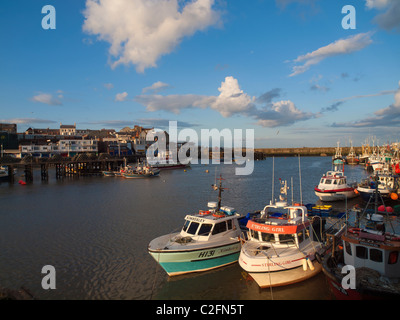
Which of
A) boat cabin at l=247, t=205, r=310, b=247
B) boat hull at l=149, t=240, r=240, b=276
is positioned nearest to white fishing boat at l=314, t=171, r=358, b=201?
boat cabin at l=247, t=205, r=310, b=247

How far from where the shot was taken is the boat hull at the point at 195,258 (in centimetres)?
1334

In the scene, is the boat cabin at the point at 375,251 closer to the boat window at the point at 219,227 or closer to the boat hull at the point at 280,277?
the boat hull at the point at 280,277

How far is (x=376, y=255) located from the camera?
10586 mm

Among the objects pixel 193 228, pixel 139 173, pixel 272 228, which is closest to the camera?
pixel 272 228

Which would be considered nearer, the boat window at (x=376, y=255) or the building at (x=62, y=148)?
the boat window at (x=376, y=255)

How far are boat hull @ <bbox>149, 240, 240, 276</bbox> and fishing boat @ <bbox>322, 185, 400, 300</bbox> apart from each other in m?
4.98

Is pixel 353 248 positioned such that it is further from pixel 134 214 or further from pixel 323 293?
pixel 134 214

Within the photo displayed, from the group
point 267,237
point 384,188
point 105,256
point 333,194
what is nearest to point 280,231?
point 267,237

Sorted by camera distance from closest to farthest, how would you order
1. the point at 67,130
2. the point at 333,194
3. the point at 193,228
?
the point at 193,228 < the point at 333,194 < the point at 67,130

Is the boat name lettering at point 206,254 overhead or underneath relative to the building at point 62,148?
underneath

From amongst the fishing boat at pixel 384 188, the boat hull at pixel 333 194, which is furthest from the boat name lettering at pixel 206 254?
the boat hull at pixel 333 194

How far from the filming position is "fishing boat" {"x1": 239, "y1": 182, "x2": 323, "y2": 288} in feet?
39.9

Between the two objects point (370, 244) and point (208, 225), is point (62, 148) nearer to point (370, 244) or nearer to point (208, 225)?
point (208, 225)

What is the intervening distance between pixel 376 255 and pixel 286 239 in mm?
3758
